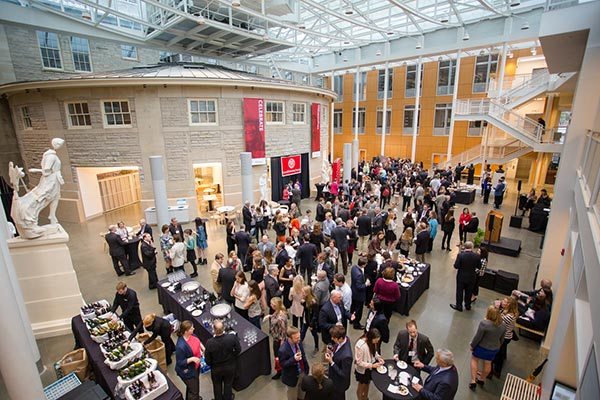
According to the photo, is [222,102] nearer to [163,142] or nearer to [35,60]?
[163,142]

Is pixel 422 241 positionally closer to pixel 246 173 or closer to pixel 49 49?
pixel 246 173

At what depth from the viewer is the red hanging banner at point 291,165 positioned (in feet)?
54.9

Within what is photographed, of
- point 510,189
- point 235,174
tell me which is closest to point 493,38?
point 510,189

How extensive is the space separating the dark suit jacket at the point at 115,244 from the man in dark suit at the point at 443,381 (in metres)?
8.39

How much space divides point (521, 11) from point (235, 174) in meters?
18.4

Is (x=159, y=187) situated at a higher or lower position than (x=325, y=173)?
higher

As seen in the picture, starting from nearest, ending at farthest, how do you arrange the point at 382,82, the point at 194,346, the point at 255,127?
the point at 194,346, the point at 255,127, the point at 382,82

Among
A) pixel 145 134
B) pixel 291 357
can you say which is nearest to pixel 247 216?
pixel 291 357

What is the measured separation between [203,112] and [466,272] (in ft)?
40.2

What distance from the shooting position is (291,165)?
17.2m

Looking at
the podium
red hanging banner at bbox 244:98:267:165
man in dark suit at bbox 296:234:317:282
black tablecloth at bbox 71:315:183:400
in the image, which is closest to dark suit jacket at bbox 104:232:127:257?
black tablecloth at bbox 71:315:183:400

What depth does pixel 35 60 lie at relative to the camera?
16016 millimetres

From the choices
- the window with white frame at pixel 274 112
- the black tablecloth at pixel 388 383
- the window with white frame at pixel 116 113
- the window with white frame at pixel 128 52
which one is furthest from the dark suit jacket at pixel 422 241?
the window with white frame at pixel 128 52

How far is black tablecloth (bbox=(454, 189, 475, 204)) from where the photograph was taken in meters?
15.5
